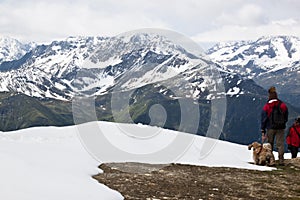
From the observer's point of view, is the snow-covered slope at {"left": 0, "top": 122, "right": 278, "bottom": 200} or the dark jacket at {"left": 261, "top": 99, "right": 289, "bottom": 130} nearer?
the snow-covered slope at {"left": 0, "top": 122, "right": 278, "bottom": 200}

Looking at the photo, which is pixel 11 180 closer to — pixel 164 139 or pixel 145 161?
pixel 145 161

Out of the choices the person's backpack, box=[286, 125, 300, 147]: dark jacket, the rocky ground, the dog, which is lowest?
the rocky ground

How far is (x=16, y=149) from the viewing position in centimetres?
1551

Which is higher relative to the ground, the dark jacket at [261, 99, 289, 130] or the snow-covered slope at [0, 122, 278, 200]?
the dark jacket at [261, 99, 289, 130]

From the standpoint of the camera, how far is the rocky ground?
13574 millimetres

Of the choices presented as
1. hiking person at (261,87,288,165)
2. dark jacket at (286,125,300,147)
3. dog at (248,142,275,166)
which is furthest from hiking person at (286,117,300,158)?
dog at (248,142,275,166)

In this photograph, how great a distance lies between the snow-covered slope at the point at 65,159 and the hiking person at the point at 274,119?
7.25ft

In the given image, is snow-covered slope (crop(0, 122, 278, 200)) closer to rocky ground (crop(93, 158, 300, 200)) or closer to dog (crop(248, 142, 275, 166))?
dog (crop(248, 142, 275, 166))

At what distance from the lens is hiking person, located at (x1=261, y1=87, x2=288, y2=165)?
22.0 metres

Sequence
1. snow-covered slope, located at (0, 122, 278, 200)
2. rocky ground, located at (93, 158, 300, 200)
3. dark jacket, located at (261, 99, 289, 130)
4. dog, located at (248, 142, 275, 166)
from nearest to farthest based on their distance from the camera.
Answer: snow-covered slope, located at (0, 122, 278, 200) → rocky ground, located at (93, 158, 300, 200) → dog, located at (248, 142, 275, 166) → dark jacket, located at (261, 99, 289, 130)

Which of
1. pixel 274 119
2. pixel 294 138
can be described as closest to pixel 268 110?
pixel 274 119

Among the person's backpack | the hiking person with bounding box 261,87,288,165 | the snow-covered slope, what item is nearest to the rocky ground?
the snow-covered slope

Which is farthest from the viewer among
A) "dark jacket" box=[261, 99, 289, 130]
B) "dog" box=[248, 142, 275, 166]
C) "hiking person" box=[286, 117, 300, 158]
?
"hiking person" box=[286, 117, 300, 158]

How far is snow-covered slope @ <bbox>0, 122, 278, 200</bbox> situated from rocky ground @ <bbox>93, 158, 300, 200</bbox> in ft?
3.59
